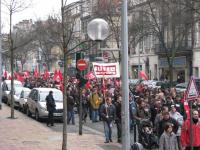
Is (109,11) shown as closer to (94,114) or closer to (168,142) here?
(94,114)

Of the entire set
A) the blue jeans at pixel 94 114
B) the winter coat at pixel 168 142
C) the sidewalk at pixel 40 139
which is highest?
the winter coat at pixel 168 142

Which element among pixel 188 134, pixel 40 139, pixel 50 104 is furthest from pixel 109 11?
pixel 188 134

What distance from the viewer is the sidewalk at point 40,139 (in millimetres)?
15814

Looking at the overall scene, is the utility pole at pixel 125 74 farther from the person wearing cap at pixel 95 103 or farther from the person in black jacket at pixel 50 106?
the person wearing cap at pixel 95 103

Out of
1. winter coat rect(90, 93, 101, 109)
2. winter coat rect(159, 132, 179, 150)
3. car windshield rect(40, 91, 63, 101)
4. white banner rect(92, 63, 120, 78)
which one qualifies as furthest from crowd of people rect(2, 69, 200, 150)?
car windshield rect(40, 91, 63, 101)

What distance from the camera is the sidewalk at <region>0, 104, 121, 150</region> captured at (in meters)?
15.8

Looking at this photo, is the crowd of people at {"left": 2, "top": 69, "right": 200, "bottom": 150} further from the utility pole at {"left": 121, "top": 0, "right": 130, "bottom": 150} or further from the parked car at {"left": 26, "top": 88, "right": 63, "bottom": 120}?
the parked car at {"left": 26, "top": 88, "right": 63, "bottom": 120}

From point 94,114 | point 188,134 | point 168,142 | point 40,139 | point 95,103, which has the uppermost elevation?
point 95,103

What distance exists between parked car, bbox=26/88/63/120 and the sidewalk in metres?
2.34

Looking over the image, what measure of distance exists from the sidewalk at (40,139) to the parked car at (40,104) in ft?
7.69

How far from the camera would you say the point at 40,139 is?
1755cm

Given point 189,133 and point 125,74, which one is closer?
point 125,74

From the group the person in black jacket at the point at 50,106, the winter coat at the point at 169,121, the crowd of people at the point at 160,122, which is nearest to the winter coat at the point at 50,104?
the person in black jacket at the point at 50,106

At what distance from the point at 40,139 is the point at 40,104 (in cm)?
713
